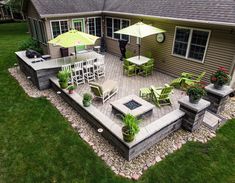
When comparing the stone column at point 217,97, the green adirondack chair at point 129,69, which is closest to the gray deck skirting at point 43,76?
the green adirondack chair at point 129,69

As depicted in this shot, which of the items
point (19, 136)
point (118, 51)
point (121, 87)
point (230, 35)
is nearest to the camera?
point (19, 136)

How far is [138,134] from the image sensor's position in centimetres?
550

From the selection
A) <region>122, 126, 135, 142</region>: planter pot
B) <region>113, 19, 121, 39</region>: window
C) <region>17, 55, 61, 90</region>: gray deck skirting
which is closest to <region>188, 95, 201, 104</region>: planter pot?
<region>122, 126, 135, 142</region>: planter pot

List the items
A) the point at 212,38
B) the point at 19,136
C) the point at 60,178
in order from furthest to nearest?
the point at 212,38 < the point at 19,136 < the point at 60,178

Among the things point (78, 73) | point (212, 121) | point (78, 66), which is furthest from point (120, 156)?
point (78, 66)

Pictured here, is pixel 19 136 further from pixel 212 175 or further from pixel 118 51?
pixel 118 51

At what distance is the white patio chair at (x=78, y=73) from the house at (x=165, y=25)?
3970 mm

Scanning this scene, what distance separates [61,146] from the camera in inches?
236

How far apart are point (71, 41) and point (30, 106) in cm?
344

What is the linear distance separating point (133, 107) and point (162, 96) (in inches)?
55.0

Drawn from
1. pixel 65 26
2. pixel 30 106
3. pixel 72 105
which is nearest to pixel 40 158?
pixel 72 105

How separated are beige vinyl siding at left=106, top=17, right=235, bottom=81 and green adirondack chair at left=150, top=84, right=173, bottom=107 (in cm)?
277

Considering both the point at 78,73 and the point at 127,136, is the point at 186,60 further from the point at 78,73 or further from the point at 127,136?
the point at 127,136

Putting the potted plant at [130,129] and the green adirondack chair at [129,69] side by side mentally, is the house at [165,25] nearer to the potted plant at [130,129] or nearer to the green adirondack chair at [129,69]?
the green adirondack chair at [129,69]
